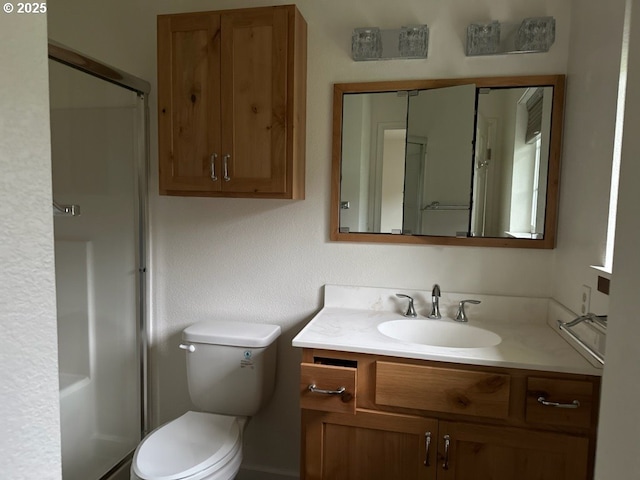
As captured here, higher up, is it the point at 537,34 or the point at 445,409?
the point at 537,34

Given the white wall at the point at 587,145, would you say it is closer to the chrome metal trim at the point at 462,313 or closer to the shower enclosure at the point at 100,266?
the chrome metal trim at the point at 462,313

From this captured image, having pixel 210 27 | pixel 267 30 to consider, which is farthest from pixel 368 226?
pixel 210 27

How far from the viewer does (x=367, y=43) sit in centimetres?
188

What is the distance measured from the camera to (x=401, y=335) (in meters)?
1.82

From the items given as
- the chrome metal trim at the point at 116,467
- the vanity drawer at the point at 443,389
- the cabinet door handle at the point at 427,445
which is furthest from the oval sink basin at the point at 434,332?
the chrome metal trim at the point at 116,467

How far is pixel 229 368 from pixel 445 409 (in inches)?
35.7

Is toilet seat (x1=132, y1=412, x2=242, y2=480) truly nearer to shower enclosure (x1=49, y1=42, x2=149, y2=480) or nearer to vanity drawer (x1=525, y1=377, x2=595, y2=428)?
shower enclosure (x1=49, y1=42, x2=149, y2=480)

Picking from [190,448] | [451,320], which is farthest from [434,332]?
[190,448]

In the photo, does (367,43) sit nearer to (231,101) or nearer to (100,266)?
(231,101)

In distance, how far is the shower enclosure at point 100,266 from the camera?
1972 mm

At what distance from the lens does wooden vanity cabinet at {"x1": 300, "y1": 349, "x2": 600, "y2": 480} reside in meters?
1.37

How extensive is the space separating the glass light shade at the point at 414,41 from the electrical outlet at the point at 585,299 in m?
1.12

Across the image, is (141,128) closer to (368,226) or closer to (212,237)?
(212,237)

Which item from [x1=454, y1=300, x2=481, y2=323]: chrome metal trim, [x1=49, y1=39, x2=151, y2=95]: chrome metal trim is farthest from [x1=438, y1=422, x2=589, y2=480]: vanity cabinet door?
[x1=49, y1=39, x2=151, y2=95]: chrome metal trim
